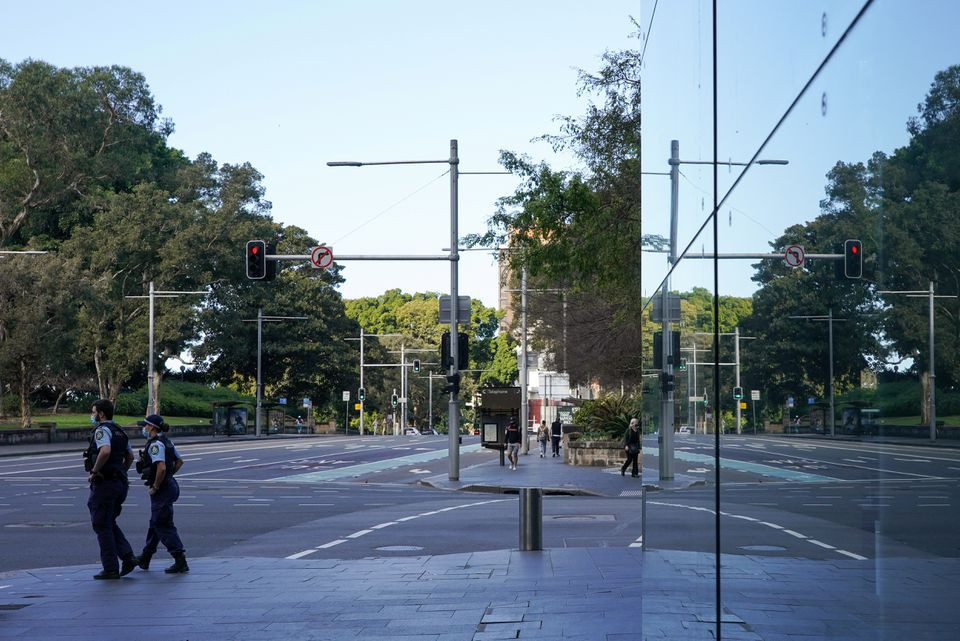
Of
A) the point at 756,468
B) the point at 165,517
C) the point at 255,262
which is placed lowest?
the point at 165,517

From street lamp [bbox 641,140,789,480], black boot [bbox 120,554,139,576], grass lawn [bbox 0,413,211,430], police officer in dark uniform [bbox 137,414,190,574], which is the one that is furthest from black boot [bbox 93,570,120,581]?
grass lawn [bbox 0,413,211,430]

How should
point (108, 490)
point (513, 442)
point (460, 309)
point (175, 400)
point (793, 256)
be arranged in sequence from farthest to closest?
point (175, 400), point (513, 442), point (460, 309), point (108, 490), point (793, 256)

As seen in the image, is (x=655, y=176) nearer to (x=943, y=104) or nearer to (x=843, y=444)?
(x=843, y=444)

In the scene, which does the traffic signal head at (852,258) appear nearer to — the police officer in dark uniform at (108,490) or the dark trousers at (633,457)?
the police officer in dark uniform at (108,490)

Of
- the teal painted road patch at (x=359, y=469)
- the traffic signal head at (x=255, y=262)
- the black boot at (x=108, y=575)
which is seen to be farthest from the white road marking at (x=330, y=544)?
the teal painted road patch at (x=359, y=469)

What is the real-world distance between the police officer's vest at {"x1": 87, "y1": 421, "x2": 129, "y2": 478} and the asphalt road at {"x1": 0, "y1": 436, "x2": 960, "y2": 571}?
7.80 ft

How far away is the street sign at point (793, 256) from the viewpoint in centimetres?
262

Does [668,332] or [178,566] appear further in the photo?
[178,566]

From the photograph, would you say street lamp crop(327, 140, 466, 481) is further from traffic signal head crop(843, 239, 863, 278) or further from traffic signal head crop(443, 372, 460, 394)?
traffic signal head crop(843, 239, 863, 278)

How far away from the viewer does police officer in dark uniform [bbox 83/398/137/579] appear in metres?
11.8

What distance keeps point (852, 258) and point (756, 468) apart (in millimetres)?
1361

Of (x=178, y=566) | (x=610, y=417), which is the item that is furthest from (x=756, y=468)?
(x=610, y=417)

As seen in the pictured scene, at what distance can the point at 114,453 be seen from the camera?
1207cm

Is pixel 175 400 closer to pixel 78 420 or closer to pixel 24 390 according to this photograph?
A: pixel 78 420
